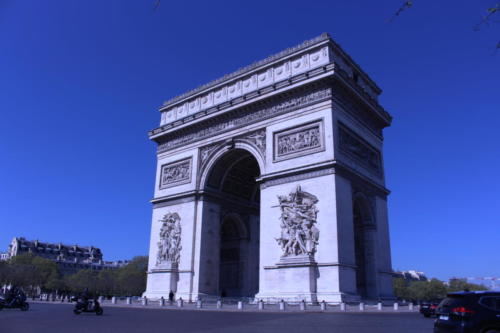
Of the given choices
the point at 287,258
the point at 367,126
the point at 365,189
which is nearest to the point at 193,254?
the point at 287,258

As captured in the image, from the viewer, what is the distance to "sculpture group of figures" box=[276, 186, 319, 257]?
22.3 m

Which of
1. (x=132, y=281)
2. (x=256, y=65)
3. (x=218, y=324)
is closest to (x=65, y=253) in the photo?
(x=132, y=281)

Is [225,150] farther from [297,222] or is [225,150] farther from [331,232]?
A: [331,232]

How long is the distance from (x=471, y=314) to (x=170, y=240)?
78.3 feet

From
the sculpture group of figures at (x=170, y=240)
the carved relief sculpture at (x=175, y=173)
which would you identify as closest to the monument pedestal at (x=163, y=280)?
the sculpture group of figures at (x=170, y=240)

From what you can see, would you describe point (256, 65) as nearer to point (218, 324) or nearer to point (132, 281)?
point (218, 324)

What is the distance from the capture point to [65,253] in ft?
399

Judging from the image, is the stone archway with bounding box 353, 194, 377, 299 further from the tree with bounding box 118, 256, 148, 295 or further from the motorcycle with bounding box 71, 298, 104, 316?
the tree with bounding box 118, 256, 148, 295

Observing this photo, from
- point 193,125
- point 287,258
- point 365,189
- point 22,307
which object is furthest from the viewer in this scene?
point 193,125

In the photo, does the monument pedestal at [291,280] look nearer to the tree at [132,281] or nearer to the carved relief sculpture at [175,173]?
the carved relief sculpture at [175,173]

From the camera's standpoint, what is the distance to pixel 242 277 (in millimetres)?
31672

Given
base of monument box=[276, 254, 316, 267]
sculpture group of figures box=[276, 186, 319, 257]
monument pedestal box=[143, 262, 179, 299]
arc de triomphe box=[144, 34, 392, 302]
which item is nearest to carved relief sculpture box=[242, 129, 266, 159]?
arc de triomphe box=[144, 34, 392, 302]

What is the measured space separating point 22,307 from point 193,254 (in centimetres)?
1039

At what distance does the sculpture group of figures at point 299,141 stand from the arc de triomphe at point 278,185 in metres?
0.07
